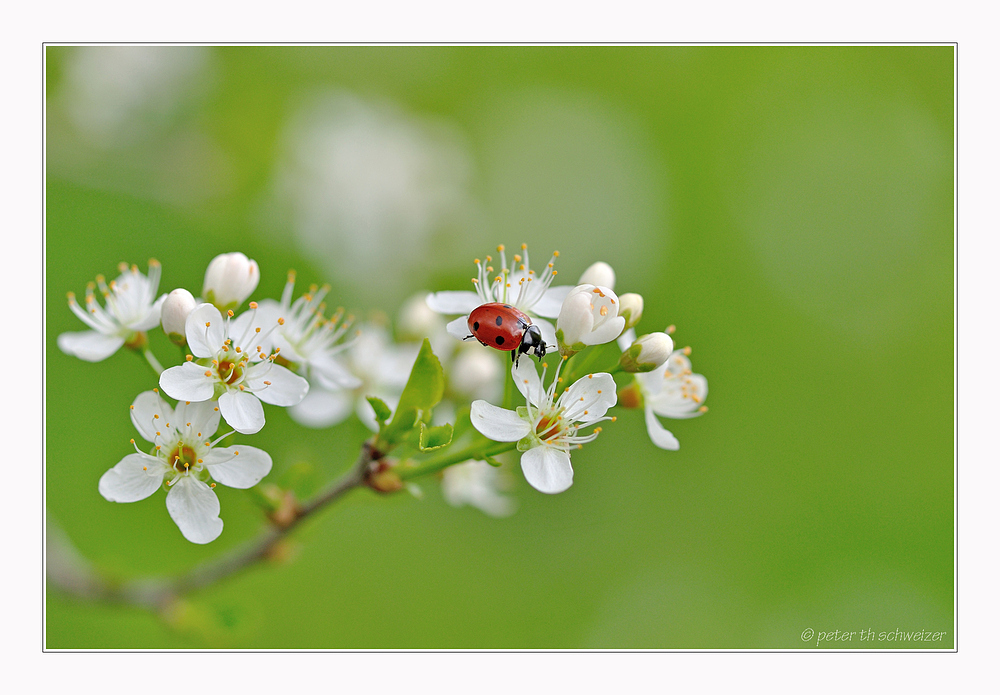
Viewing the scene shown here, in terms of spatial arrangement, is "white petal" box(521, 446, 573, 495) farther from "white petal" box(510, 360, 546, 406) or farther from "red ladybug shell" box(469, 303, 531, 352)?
"red ladybug shell" box(469, 303, 531, 352)

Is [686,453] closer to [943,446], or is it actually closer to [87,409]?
[943,446]

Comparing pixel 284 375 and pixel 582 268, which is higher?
pixel 582 268

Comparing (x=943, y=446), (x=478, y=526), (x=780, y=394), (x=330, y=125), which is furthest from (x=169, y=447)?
(x=943, y=446)

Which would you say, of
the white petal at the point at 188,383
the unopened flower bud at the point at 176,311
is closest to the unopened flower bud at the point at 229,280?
the unopened flower bud at the point at 176,311

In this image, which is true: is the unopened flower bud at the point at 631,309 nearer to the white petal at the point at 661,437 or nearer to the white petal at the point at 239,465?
the white petal at the point at 661,437

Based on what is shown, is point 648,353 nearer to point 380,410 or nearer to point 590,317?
point 590,317

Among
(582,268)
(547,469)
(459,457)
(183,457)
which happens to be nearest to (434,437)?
(459,457)

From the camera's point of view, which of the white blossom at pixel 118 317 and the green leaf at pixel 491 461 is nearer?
the green leaf at pixel 491 461
